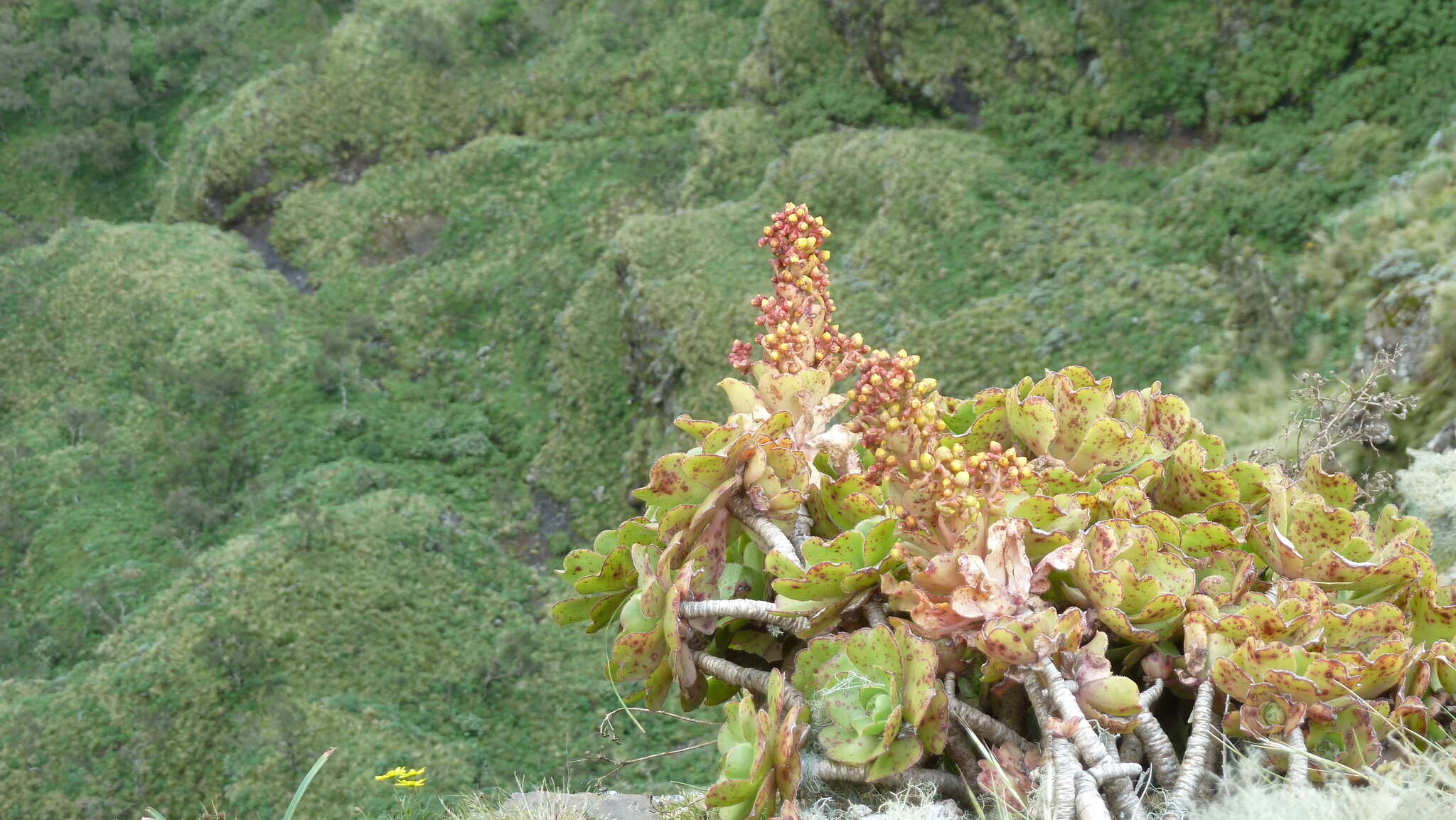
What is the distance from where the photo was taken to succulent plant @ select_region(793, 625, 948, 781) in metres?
1.12

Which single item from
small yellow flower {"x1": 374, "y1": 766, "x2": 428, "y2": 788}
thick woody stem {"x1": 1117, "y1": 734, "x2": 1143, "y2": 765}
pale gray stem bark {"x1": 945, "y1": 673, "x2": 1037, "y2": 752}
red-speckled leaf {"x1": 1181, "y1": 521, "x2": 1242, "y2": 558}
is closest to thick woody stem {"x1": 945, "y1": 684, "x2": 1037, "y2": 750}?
pale gray stem bark {"x1": 945, "y1": 673, "x2": 1037, "y2": 752}

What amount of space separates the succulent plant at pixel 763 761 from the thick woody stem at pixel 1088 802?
0.92 ft

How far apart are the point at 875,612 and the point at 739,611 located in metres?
0.16

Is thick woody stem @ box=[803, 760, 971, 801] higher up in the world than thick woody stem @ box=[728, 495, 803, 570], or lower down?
lower down

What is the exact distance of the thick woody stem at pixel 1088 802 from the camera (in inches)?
39.3

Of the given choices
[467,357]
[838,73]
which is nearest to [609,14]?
[838,73]

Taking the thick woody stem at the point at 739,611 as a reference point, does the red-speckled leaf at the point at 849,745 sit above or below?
below

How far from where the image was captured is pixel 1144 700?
116 centimetres

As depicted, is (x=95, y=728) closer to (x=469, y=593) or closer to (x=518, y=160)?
(x=469, y=593)

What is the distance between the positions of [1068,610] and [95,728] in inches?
389

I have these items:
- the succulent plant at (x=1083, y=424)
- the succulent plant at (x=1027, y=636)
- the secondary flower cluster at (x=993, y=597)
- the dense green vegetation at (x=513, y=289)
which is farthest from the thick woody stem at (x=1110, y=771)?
the dense green vegetation at (x=513, y=289)

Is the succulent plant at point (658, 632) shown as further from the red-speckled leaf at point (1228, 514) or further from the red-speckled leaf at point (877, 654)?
the red-speckled leaf at point (1228, 514)

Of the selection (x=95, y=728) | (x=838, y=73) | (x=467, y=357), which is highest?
(x=838, y=73)

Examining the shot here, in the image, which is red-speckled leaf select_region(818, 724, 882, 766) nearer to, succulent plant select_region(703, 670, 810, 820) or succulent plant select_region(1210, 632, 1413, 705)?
succulent plant select_region(703, 670, 810, 820)
